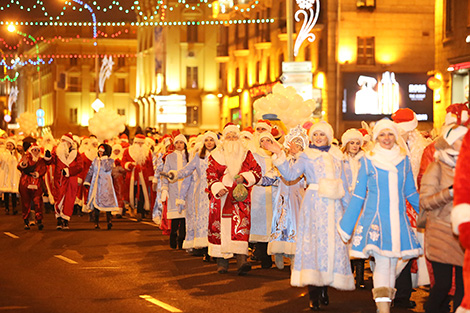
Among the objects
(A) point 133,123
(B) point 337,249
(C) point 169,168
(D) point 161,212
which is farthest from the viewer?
(A) point 133,123

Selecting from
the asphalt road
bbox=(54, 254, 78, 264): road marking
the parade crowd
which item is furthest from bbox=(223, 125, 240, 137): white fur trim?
bbox=(54, 254, 78, 264): road marking

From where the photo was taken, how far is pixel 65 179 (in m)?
19.8

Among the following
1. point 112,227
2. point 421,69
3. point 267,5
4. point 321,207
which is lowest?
point 112,227

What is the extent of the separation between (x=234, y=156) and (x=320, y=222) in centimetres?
337

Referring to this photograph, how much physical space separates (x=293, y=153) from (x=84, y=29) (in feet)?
300

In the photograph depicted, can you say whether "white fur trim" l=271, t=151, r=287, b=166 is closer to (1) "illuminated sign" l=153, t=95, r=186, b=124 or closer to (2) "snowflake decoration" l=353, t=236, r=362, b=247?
(2) "snowflake decoration" l=353, t=236, r=362, b=247

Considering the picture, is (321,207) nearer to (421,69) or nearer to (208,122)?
(421,69)

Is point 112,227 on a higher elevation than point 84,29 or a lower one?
lower

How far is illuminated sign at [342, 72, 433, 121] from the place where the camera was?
42.7 m

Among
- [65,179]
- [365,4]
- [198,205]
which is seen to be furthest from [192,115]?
[198,205]

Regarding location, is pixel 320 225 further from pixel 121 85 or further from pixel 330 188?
pixel 121 85

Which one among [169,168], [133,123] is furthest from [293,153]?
[133,123]

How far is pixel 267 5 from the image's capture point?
52.7m

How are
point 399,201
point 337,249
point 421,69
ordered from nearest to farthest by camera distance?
point 399,201, point 337,249, point 421,69
